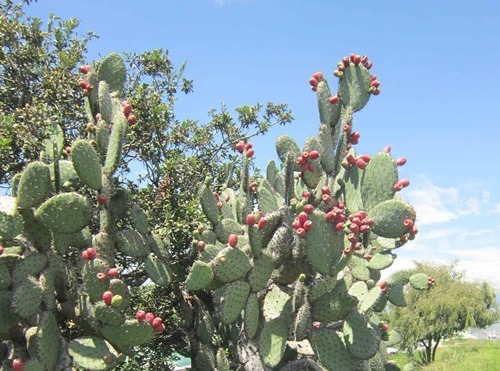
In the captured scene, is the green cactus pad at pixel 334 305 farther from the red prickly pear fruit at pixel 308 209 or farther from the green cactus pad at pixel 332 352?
the red prickly pear fruit at pixel 308 209

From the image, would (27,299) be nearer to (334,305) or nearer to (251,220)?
(251,220)

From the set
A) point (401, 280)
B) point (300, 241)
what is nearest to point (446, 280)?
point (401, 280)

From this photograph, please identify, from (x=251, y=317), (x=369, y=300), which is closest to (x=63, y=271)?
(x=251, y=317)

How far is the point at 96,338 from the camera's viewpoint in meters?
3.66

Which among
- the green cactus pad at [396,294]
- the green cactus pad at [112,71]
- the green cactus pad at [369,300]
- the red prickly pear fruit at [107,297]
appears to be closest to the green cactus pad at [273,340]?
the green cactus pad at [369,300]

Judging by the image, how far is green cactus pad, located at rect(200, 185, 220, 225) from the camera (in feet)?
13.4

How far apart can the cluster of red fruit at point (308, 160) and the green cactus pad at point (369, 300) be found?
1104 millimetres

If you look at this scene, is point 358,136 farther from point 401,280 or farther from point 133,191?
point 133,191

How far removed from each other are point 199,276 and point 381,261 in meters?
1.65

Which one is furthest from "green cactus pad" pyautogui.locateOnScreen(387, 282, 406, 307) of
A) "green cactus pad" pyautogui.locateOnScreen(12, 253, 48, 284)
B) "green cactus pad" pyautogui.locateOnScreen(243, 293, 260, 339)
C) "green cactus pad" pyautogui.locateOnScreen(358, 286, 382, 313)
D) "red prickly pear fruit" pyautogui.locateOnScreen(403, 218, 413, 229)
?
"green cactus pad" pyautogui.locateOnScreen(12, 253, 48, 284)

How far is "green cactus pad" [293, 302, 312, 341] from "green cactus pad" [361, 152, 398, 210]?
954mm

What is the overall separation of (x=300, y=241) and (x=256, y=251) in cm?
38

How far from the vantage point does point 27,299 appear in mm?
3434

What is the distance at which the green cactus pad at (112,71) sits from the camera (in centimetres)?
455
